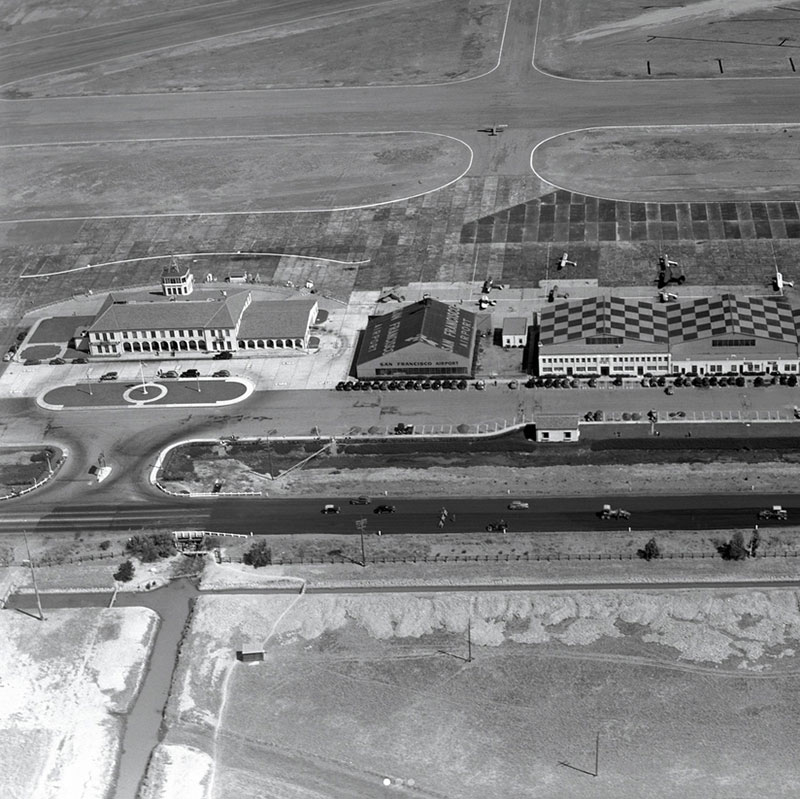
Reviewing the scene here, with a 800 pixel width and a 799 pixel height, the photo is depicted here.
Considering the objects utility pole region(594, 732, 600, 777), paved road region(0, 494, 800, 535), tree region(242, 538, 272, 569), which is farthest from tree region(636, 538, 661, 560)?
tree region(242, 538, 272, 569)

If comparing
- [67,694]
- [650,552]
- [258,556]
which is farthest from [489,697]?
[67,694]

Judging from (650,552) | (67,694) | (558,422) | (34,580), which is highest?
(34,580)

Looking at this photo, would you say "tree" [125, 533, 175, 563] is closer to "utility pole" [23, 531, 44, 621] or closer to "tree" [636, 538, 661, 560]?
"utility pole" [23, 531, 44, 621]

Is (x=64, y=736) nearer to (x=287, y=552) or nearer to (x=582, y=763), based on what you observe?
(x=287, y=552)

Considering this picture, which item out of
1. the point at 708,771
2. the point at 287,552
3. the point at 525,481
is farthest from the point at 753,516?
the point at 287,552

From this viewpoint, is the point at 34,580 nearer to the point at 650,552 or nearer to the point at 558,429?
the point at 558,429

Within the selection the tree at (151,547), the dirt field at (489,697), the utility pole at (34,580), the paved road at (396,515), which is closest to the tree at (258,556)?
the paved road at (396,515)
